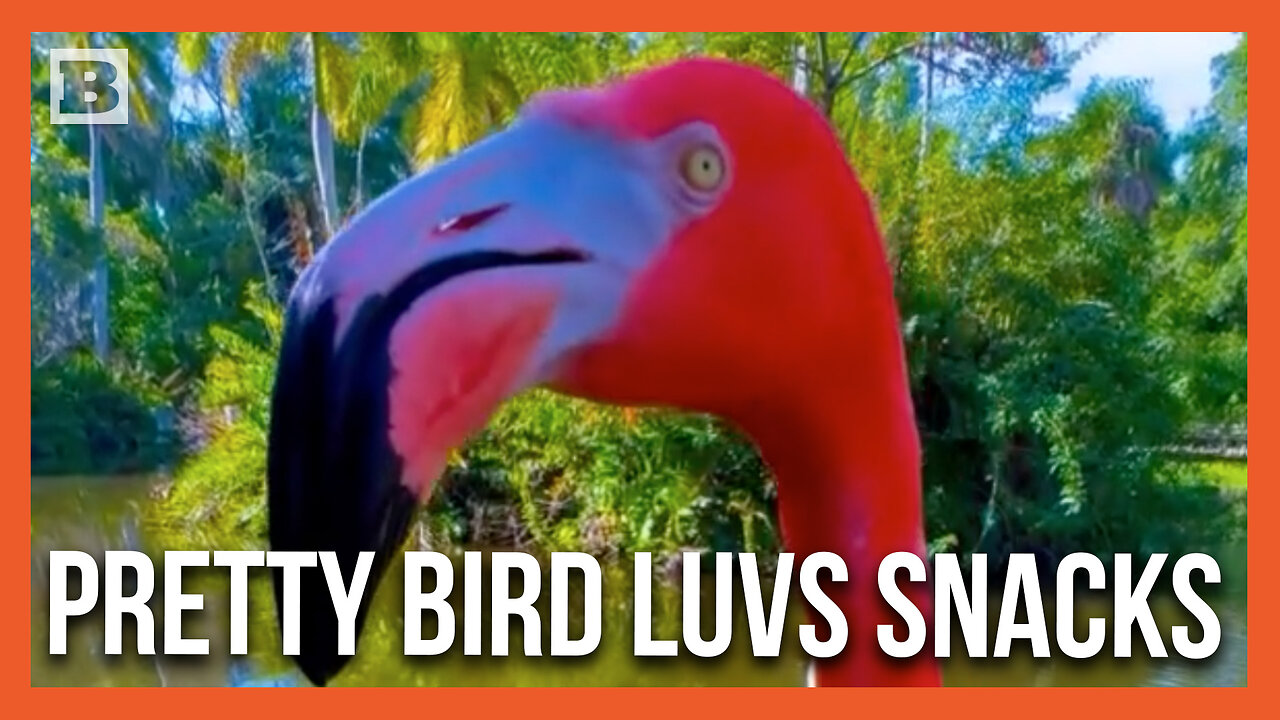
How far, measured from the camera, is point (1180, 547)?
7.45 meters

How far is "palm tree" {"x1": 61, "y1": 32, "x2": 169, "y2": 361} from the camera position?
9.03 meters

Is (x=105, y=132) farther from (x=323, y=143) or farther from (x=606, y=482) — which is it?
(x=606, y=482)

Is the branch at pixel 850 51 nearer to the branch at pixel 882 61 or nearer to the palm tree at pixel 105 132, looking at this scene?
the branch at pixel 882 61

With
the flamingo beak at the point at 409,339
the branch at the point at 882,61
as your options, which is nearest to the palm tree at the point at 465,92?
the branch at the point at 882,61

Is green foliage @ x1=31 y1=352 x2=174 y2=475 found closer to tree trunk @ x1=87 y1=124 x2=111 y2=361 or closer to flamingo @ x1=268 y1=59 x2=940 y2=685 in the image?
tree trunk @ x1=87 y1=124 x2=111 y2=361

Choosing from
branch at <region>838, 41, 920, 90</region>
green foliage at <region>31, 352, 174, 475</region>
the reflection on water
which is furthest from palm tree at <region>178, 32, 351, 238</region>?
the reflection on water

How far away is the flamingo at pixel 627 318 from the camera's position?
1308 mm

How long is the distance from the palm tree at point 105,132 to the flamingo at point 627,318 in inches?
232

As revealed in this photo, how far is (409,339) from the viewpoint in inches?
51.4

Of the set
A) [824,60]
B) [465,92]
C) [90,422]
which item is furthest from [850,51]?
[90,422]

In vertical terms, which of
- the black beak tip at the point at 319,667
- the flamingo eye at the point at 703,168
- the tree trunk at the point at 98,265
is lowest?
the black beak tip at the point at 319,667

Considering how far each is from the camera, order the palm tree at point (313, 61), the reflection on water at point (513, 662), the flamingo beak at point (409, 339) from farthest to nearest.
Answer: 1. the palm tree at point (313, 61)
2. the reflection on water at point (513, 662)
3. the flamingo beak at point (409, 339)

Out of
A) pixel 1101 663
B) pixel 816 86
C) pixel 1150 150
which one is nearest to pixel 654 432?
pixel 816 86

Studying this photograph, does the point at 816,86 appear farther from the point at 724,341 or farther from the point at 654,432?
the point at 724,341
